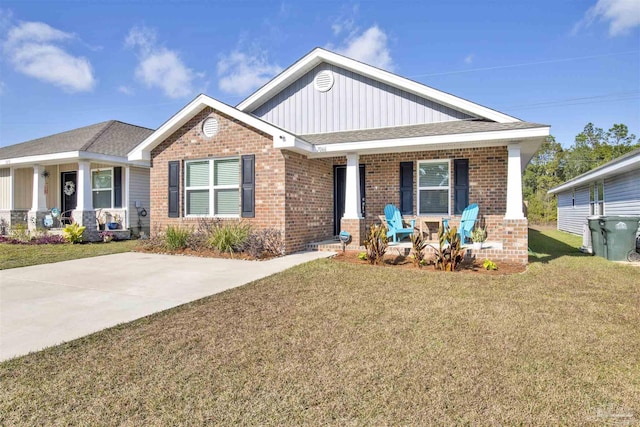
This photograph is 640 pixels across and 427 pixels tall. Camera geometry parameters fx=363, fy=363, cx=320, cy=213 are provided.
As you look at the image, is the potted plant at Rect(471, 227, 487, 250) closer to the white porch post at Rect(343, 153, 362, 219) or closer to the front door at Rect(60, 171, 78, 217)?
the white porch post at Rect(343, 153, 362, 219)

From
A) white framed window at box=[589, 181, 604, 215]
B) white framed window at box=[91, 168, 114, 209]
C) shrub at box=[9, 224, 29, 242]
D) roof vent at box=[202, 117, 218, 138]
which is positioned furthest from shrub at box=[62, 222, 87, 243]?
white framed window at box=[589, 181, 604, 215]

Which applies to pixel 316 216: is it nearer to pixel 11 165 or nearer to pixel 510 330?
pixel 510 330

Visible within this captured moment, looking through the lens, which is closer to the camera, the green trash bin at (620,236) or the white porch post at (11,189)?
the green trash bin at (620,236)

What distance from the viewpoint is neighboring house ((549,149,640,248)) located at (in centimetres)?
1056

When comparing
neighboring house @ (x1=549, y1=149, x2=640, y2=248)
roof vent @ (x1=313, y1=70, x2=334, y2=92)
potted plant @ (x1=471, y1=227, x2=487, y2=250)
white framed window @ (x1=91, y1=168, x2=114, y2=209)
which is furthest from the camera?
white framed window @ (x1=91, y1=168, x2=114, y2=209)

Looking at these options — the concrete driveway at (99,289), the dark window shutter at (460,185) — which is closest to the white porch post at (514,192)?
the dark window shutter at (460,185)

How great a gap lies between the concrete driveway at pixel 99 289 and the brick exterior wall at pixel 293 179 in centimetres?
139

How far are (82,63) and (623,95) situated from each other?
45806 millimetres

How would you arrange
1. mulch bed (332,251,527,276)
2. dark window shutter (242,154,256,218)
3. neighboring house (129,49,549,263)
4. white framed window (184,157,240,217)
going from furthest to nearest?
1. white framed window (184,157,240,217)
2. dark window shutter (242,154,256,218)
3. neighboring house (129,49,549,263)
4. mulch bed (332,251,527,276)

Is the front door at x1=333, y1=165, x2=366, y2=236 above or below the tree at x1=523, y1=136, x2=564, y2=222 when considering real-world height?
below

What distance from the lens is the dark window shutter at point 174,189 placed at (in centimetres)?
1002

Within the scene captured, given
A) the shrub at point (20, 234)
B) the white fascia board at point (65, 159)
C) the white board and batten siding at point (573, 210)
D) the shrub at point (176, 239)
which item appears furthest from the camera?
the white board and batten siding at point (573, 210)

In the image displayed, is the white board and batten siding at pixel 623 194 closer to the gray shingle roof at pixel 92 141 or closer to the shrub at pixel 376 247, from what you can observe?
the shrub at pixel 376 247

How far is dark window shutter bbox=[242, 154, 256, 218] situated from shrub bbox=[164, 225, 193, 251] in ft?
5.47
